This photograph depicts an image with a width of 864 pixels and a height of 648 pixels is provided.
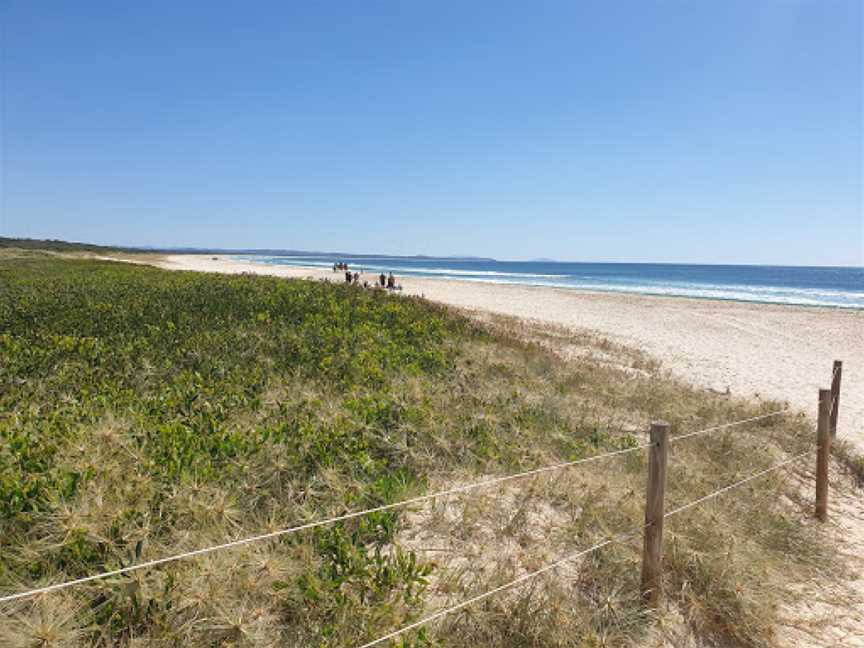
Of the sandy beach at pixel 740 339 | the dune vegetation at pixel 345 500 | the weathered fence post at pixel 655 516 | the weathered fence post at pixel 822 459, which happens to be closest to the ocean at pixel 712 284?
the sandy beach at pixel 740 339

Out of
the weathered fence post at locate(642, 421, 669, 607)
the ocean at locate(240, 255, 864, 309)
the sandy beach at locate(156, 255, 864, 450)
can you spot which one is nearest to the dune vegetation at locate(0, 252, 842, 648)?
the weathered fence post at locate(642, 421, 669, 607)

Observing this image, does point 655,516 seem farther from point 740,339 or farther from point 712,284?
point 712,284

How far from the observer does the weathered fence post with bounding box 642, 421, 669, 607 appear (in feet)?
12.9

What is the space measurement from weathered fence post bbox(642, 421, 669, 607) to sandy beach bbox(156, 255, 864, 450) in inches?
286

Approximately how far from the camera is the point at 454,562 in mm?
4238

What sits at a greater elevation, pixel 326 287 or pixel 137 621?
pixel 326 287

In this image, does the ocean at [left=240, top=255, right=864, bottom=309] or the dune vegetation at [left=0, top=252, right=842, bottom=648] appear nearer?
the dune vegetation at [left=0, top=252, right=842, bottom=648]

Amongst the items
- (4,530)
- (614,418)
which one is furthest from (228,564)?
(614,418)

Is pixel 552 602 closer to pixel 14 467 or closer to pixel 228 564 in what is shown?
pixel 228 564

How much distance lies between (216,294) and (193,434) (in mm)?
9275

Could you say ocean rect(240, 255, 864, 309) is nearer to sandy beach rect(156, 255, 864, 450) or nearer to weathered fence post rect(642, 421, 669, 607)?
sandy beach rect(156, 255, 864, 450)

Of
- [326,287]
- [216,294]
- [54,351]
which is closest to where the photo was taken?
[54,351]

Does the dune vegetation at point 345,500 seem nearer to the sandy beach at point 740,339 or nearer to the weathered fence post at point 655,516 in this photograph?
the weathered fence post at point 655,516

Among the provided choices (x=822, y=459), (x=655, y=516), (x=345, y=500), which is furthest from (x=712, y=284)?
(x=345, y=500)
